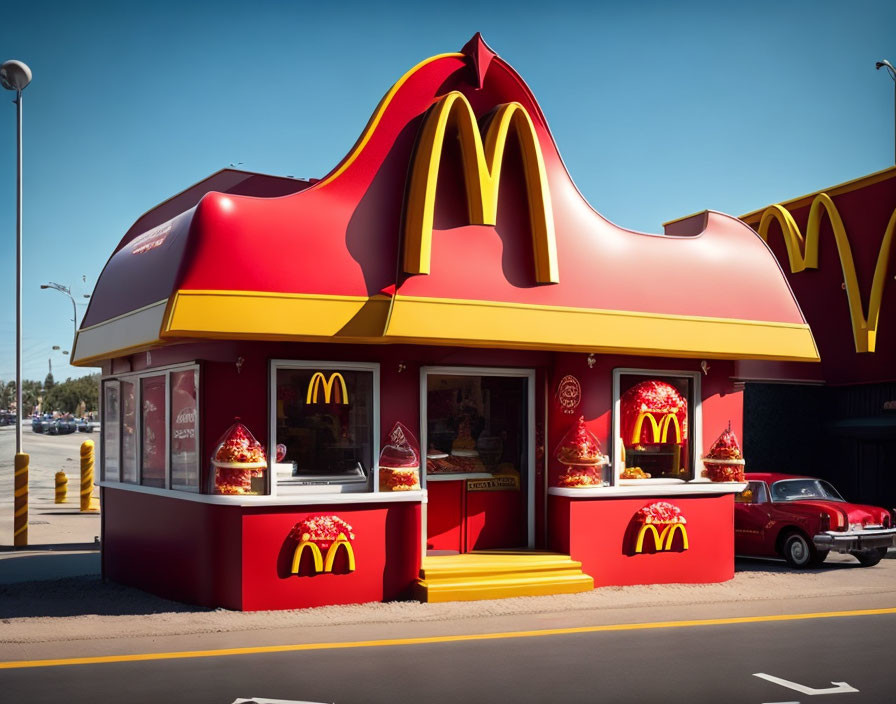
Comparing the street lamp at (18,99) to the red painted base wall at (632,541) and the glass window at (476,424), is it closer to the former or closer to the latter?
the glass window at (476,424)

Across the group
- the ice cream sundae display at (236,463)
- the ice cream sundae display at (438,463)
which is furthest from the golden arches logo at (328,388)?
the ice cream sundae display at (438,463)

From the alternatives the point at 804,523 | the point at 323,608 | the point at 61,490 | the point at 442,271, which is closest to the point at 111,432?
the point at 323,608

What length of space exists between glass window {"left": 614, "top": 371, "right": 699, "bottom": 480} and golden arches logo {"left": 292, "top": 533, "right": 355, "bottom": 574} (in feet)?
12.4

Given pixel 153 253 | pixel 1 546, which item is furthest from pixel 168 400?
pixel 1 546

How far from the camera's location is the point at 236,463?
10305mm

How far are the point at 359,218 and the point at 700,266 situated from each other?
4709 mm

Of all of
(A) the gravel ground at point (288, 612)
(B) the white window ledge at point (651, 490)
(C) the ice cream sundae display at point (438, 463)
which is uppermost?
(C) the ice cream sundae display at point (438, 463)

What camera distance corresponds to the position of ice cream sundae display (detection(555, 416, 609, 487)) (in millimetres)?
11875

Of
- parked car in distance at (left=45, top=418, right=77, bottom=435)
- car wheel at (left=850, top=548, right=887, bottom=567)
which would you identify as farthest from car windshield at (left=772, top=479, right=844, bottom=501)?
parked car in distance at (left=45, top=418, right=77, bottom=435)

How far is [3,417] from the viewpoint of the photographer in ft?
386

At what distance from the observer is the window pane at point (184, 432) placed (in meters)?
10.8

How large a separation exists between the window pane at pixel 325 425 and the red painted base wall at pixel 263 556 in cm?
52

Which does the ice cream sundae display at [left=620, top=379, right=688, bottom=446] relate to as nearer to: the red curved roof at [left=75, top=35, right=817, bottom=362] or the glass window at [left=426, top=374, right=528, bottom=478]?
the red curved roof at [left=75, top=35, right=817, bottom=362]

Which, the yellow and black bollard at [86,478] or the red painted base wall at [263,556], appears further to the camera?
the yellow and black bollard at [86,478]
